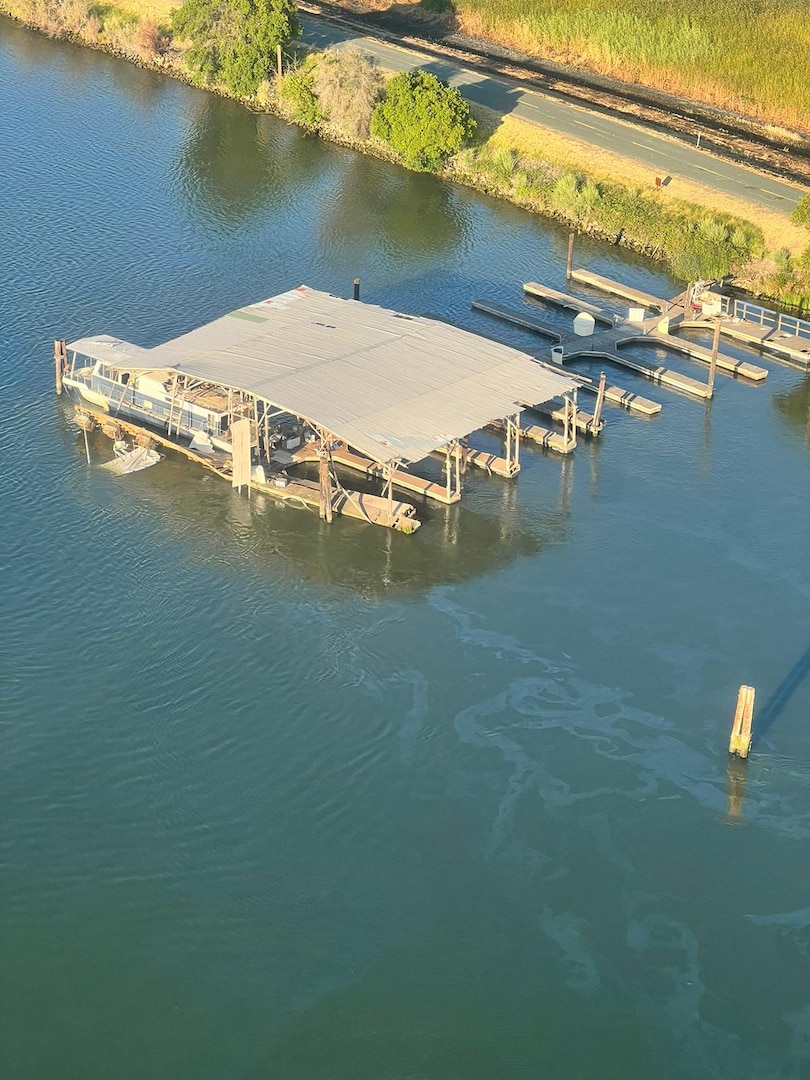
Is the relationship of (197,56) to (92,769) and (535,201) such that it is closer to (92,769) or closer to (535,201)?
(535,201)

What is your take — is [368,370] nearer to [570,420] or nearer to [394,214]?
[570,420]

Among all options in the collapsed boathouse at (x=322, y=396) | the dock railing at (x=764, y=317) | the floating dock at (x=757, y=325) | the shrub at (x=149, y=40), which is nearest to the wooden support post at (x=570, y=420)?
the collapsed boathouse at (x=322, y=396)

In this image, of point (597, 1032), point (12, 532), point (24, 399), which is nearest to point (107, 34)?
point (24, 399)

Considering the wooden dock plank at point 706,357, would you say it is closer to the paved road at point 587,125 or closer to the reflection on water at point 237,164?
the paved road at point 587,125

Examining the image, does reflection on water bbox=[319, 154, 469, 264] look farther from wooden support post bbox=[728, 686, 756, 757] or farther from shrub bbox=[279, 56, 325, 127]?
wooden support post bbox=[728, 686, 756, 757]

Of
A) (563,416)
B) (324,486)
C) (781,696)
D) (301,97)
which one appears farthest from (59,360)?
(301,97)

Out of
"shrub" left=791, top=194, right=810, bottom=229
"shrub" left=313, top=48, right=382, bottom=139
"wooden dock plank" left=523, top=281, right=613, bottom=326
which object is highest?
"shrub" left=313, top=48, right=382, bottom=139

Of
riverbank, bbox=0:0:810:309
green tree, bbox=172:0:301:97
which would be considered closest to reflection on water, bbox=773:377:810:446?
riverbank, bbox=0:0:810:309
